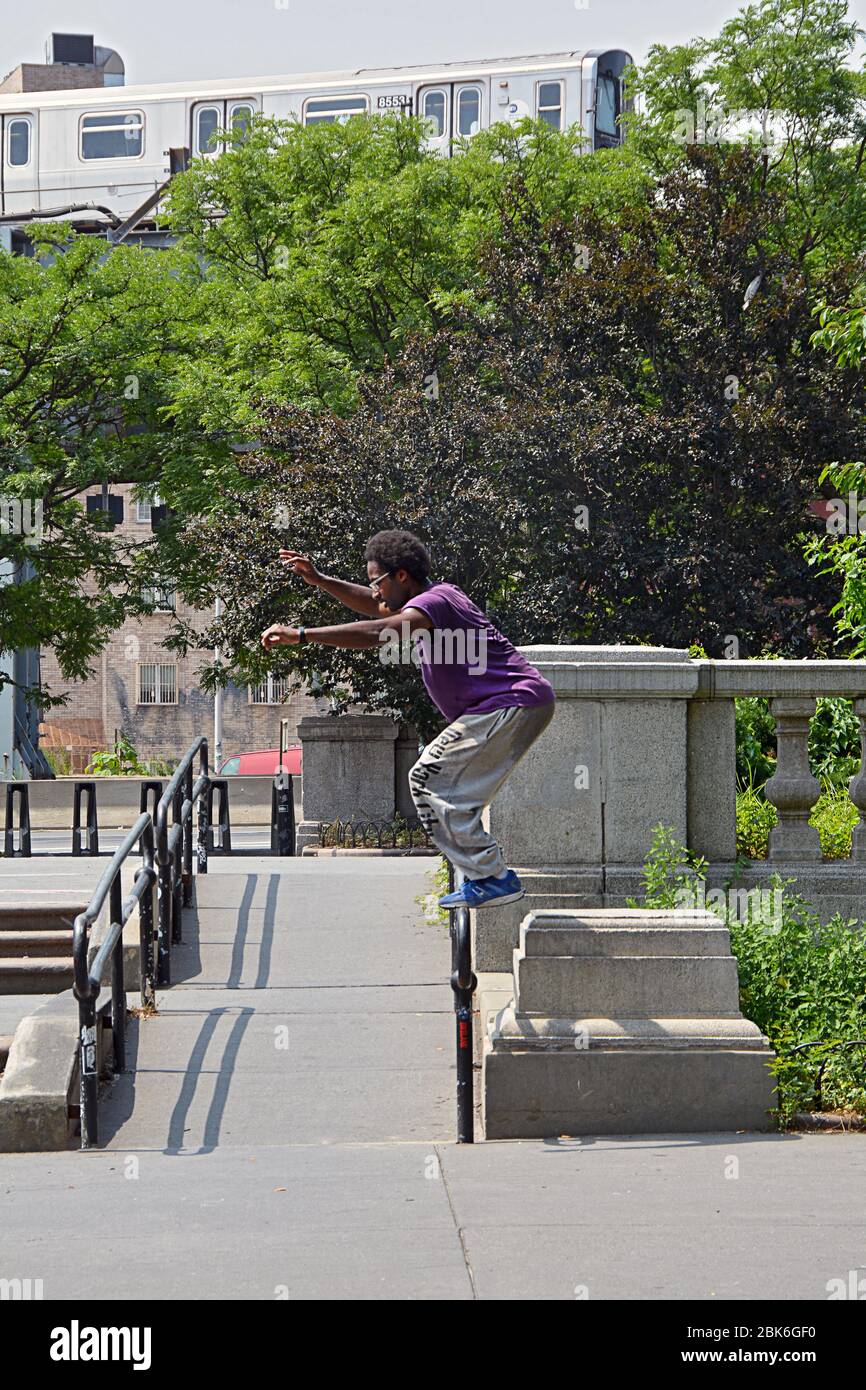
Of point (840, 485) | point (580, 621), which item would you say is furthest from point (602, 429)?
point (840, 485)

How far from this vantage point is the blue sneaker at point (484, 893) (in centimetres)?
663

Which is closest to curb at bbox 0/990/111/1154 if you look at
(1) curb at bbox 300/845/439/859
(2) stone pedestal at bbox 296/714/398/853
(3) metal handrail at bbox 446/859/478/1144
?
(3) metal handrail at bbox 446/859/478/1144

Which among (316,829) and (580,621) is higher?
(580,621)

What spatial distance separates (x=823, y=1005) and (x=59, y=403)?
76.6ft

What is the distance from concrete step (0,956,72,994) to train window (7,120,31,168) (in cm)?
3903

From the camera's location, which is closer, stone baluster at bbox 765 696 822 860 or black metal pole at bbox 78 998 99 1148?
black metal pole at bbox 78 998 99 1148

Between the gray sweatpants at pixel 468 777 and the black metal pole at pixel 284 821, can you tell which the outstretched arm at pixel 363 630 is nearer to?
the gray sweatpants at pixel 468 777

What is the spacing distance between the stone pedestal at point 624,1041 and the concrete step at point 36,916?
4.32 m

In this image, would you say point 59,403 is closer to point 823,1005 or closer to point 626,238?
point 626,238

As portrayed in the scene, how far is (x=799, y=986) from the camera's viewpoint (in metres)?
7.27

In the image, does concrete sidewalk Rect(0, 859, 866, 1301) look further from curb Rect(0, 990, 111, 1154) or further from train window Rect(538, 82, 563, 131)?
train window Rect(538, 82, 563, 131)

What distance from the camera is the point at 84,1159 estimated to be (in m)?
6.29

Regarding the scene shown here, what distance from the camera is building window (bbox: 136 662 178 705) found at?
6250 centimetres

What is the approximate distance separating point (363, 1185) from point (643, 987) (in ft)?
5.26
